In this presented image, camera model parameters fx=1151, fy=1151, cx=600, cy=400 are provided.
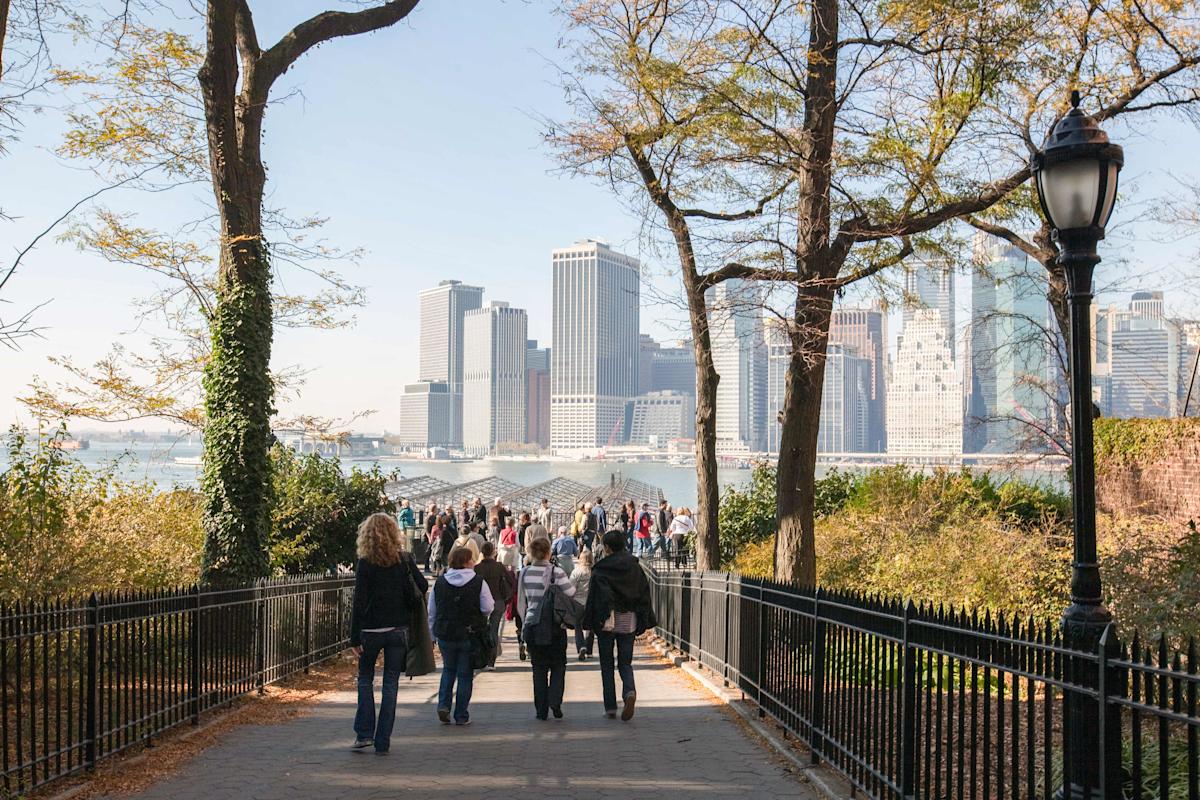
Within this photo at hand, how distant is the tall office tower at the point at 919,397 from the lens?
298 feet

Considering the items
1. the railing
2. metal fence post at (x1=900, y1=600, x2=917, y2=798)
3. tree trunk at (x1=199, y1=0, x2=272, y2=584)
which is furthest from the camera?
tree trunk at (x1=199, y1=0, x2=272, y2=584)

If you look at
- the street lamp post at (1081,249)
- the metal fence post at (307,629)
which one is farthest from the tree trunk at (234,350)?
the street lamp post at (1081,249)

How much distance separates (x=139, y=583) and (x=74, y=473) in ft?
5.31

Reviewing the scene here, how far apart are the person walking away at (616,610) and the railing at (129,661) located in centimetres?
338

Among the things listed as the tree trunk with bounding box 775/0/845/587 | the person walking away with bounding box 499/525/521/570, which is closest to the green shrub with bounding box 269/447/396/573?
the person walking away with bounding box 499/525/521/570

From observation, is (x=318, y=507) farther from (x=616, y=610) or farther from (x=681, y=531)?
(x=681, y=531)

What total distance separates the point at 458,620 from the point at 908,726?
4819 millimetres

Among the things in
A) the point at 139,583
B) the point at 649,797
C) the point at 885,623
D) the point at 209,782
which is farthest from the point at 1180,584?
the point at 139,583

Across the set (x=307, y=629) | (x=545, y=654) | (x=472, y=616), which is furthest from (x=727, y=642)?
(x=307, y=629)

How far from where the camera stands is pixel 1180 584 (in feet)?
36.6

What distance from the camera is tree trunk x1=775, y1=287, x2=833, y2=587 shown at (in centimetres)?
1658

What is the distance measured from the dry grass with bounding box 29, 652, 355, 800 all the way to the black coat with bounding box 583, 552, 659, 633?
9.65ft

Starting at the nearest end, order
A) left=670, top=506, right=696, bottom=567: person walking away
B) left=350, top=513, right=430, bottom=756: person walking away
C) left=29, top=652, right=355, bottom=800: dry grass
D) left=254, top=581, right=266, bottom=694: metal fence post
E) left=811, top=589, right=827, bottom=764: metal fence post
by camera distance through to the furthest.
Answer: left=29, top=652, right=355, bottom=800: dry grass → left=811, top=589, right=827, bottom=764: metal fence post → left=350, top=513, right=430, bottom=756: person walking away → left=254, top=581, right=266, bottom=694: metal fence post → left=670, top=506, right=696, bottom=567: person walking away

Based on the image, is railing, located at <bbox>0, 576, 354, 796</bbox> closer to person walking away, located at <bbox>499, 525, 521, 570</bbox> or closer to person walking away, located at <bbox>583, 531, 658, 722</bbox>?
person walking away, located at <bbox>583, 531, 658, 722</bbox>
